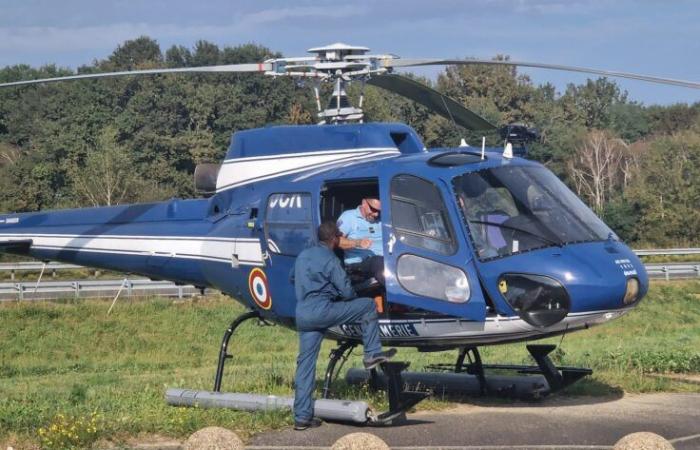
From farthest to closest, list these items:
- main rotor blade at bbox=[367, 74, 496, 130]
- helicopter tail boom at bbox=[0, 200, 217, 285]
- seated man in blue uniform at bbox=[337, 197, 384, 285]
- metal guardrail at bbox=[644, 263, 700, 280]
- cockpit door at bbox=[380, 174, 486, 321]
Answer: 1. metal guardrail at bbox=[644, 263, 700, 280]
2. helicopter tail boom at bbox=[0, 200, 217, 285]
3. main rotor blade at bbox=[367, 74, 496, 130]
4. seated man in blue uniform at bbox=[337, 197, 384, 285]
5. cockpit door at bbox=[380, 174, 486, 321]

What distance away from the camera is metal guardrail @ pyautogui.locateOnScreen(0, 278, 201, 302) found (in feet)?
111

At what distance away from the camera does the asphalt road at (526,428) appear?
960 centimetres

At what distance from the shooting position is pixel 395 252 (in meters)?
10.7

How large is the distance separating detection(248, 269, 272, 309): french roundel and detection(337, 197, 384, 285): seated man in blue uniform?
1176mm

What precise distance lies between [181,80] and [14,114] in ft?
54.4

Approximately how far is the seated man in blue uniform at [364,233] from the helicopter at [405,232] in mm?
161

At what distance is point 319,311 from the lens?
402 inches

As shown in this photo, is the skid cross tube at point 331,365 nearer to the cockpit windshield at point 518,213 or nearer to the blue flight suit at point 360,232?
the blue flight suit at point 360,232

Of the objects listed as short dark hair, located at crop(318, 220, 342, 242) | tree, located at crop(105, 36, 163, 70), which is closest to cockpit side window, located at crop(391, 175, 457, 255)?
short dark hair, located at crop(318, 220, 342, 242)

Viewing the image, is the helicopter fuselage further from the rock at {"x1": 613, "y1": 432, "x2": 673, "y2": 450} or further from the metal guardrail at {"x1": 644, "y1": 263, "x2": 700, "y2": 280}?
the metal guardrail at {"x1": 644, "y1": 263, "x2": 700, "y2": 280}

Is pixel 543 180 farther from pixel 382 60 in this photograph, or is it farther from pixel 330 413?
pixel 330 413

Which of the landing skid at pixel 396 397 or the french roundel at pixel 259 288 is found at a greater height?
the french roundel at pixel 259 288

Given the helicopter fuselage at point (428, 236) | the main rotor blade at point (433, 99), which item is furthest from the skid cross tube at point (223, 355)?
the main rotor blade at point (433, 99)

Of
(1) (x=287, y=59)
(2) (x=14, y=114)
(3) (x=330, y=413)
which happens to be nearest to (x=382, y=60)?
(1) (x=287, y=59)
